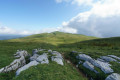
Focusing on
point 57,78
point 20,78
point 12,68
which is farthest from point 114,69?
point 12,68

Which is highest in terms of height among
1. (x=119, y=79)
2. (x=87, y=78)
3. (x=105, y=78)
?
(x=119, y=79)

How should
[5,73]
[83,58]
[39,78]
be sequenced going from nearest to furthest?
[39,78] < [5,73] < [83,58]

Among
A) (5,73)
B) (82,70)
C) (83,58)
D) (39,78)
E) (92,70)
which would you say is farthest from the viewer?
(83,58)

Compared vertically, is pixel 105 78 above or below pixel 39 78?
below

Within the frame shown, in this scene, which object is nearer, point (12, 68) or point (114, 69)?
point (114, 69)

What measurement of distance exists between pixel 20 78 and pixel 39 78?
9.75ft

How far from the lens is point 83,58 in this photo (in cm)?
1953

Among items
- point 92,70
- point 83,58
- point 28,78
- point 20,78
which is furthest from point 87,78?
point 20,78

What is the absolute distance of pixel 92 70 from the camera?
47.0 ft

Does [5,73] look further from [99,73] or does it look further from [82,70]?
[99,73]

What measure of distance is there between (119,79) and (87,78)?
5205mm

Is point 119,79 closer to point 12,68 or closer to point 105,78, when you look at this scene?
point 105,78

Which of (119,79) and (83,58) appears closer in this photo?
(119,79)

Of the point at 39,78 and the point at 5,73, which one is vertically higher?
the point at 39,78
